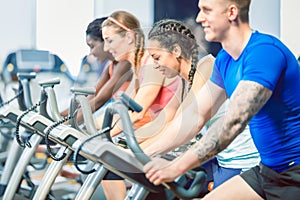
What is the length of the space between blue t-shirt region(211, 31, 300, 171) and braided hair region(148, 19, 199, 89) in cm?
40

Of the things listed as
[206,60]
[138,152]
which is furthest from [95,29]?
[138,152]

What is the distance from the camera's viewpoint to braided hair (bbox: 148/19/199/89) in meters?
2.45

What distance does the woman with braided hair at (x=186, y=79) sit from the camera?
7.82 ft

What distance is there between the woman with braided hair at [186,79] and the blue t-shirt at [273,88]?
35 centimetres

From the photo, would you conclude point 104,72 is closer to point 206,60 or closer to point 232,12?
point 206,60

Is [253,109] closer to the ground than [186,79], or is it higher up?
higher up

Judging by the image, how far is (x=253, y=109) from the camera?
1753 millimetres

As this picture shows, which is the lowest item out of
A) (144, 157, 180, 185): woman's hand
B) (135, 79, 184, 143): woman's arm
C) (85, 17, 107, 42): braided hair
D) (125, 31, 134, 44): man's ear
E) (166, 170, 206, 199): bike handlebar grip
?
(135, 79, 184, 143): woman's arm

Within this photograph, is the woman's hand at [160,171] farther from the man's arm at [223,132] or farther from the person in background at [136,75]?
the person in background at [136,75]

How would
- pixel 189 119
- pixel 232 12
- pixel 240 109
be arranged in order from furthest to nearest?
pixel 189 119 → pixel 232 12 → pixel 240 109

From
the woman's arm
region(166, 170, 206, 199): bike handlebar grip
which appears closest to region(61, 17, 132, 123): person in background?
the woman's arm

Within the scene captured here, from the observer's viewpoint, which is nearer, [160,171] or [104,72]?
[160,171]

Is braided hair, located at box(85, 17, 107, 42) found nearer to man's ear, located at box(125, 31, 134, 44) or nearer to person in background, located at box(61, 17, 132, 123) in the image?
person in background, located at box(61, 17, 132, 123)

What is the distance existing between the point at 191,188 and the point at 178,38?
32.2 inches
